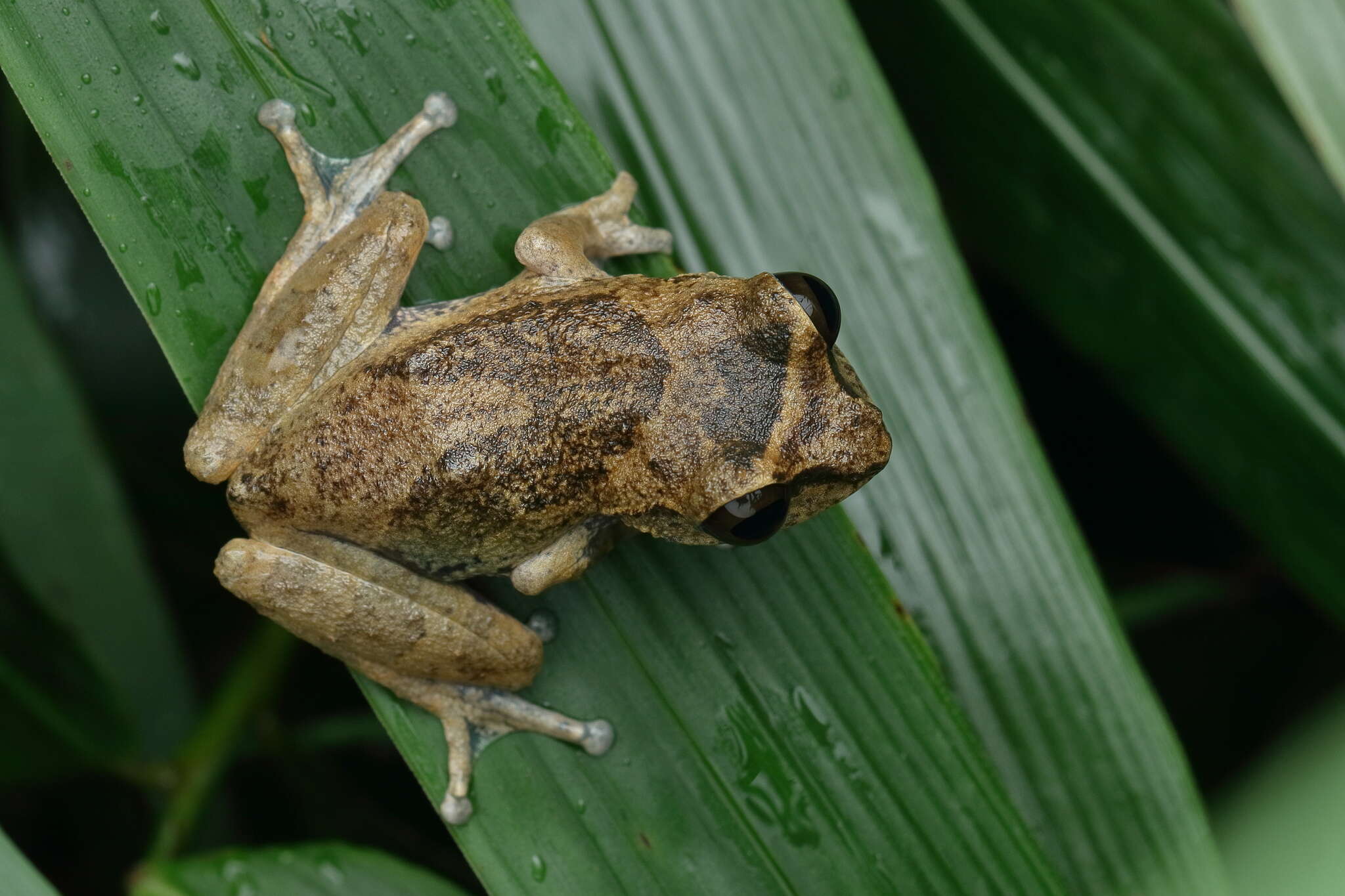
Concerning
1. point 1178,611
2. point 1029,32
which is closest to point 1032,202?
point 1029,32

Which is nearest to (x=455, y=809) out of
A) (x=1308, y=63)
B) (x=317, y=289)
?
(x=317, y=289)

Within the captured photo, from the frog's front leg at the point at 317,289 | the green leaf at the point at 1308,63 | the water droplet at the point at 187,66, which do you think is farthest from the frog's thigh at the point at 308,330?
the green leaf at the point at 1308,63

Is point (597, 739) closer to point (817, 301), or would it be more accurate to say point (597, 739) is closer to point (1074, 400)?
point (817, 301)

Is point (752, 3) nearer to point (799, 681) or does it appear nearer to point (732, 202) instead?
point (732, 202)

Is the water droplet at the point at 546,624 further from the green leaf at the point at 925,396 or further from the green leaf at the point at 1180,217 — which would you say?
the green leaf at the point at 1180,217

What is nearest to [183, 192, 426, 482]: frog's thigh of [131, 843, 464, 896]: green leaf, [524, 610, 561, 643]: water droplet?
[524, 610, 561, 643]: water droplet

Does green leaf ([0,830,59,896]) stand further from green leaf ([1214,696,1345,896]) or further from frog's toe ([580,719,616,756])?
green leaf ([1214,696,1345,896])
